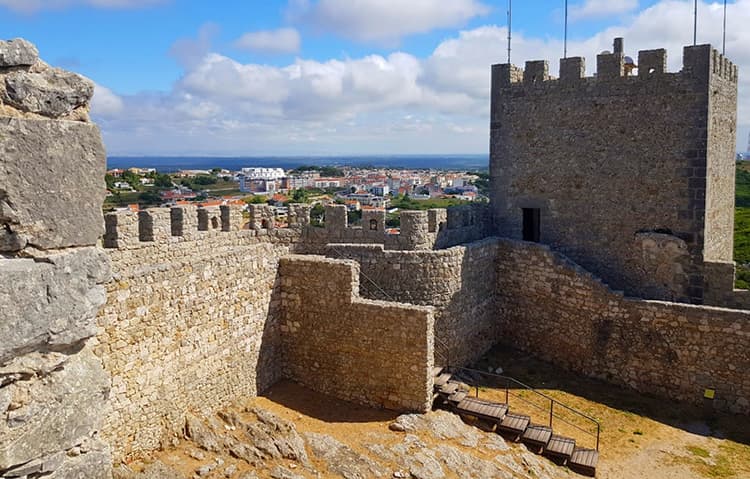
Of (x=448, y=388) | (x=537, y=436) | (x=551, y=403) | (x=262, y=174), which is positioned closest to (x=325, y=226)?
(x=448, y=388)

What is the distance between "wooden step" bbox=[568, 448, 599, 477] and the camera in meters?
9.22

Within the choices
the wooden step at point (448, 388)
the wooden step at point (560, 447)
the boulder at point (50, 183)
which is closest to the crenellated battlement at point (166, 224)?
the wooden step at point (448, 388)

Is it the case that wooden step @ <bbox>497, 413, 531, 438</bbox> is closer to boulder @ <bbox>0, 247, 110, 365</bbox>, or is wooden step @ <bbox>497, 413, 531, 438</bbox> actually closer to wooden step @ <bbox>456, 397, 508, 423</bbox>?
wooden step @ <bbox>456, 397, 508, 423</bbox>

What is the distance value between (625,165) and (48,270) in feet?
40.4

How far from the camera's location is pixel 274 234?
1280 cm

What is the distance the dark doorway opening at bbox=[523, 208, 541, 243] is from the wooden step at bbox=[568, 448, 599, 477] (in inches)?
228

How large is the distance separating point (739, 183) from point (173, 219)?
179 ft

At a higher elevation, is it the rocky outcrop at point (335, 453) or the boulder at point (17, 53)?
the boulder at point (17, 53)

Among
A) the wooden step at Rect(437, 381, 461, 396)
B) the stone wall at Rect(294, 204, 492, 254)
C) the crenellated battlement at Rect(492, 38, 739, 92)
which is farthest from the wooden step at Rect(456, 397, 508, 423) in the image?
the crenellated battlement at Rect(492, 38, 739, 92)

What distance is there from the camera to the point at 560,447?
962 cm

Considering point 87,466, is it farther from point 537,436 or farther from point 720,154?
point 720,154

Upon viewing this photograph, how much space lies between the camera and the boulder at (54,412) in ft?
8.49

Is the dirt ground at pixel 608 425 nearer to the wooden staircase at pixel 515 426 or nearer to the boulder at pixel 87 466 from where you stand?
the wooden staircase at pixel 515 426

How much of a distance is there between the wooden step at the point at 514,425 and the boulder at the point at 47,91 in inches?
339
